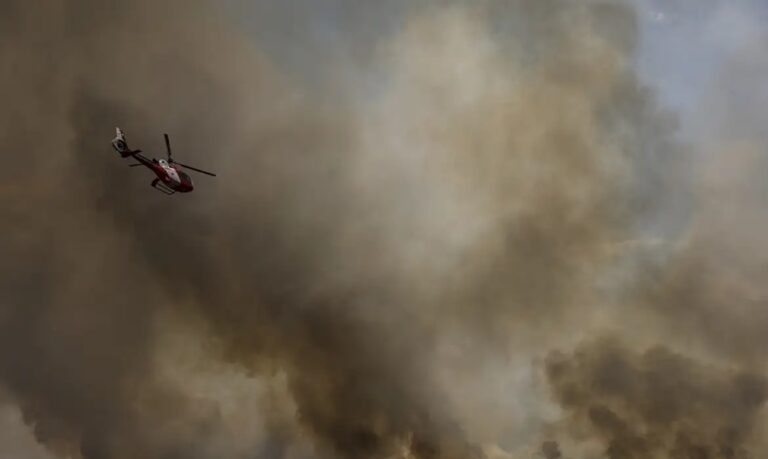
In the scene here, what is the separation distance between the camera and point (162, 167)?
40.8m

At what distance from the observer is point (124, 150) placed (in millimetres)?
37594

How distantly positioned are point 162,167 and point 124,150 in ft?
11.5

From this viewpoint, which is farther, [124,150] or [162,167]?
[162,167]
